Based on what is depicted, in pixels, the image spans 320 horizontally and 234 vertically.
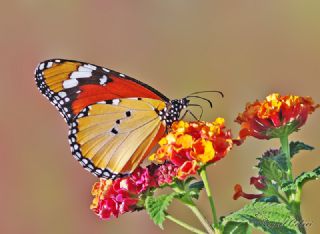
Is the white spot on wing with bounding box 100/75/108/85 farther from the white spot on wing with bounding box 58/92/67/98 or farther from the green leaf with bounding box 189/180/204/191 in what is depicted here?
the green leaf with bounding box 189/180/204/191

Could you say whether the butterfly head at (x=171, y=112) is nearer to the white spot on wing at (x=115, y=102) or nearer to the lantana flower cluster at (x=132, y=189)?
the white spot on wing at (x=115, y=102)

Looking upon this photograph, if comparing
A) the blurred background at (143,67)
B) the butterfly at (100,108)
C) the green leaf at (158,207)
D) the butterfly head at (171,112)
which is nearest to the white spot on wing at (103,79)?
the butterfly at (100,108)

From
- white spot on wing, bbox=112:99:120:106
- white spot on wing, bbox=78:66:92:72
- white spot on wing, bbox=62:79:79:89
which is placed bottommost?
white spot on wing, bbox=112:99:120:106

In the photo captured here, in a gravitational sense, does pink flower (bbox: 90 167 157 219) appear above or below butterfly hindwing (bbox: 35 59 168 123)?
below

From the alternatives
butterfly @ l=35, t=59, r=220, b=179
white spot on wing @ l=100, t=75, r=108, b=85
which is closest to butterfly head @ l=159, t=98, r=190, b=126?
butterfly @ l=35, t=59, r=220, b=179

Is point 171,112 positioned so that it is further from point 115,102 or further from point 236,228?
point 236,228

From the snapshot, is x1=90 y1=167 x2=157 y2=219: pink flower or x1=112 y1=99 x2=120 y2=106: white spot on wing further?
x1=112 y1=99 x2=120 y2=106: white spot on wing

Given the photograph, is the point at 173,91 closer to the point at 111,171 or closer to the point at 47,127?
the point at 47,127
